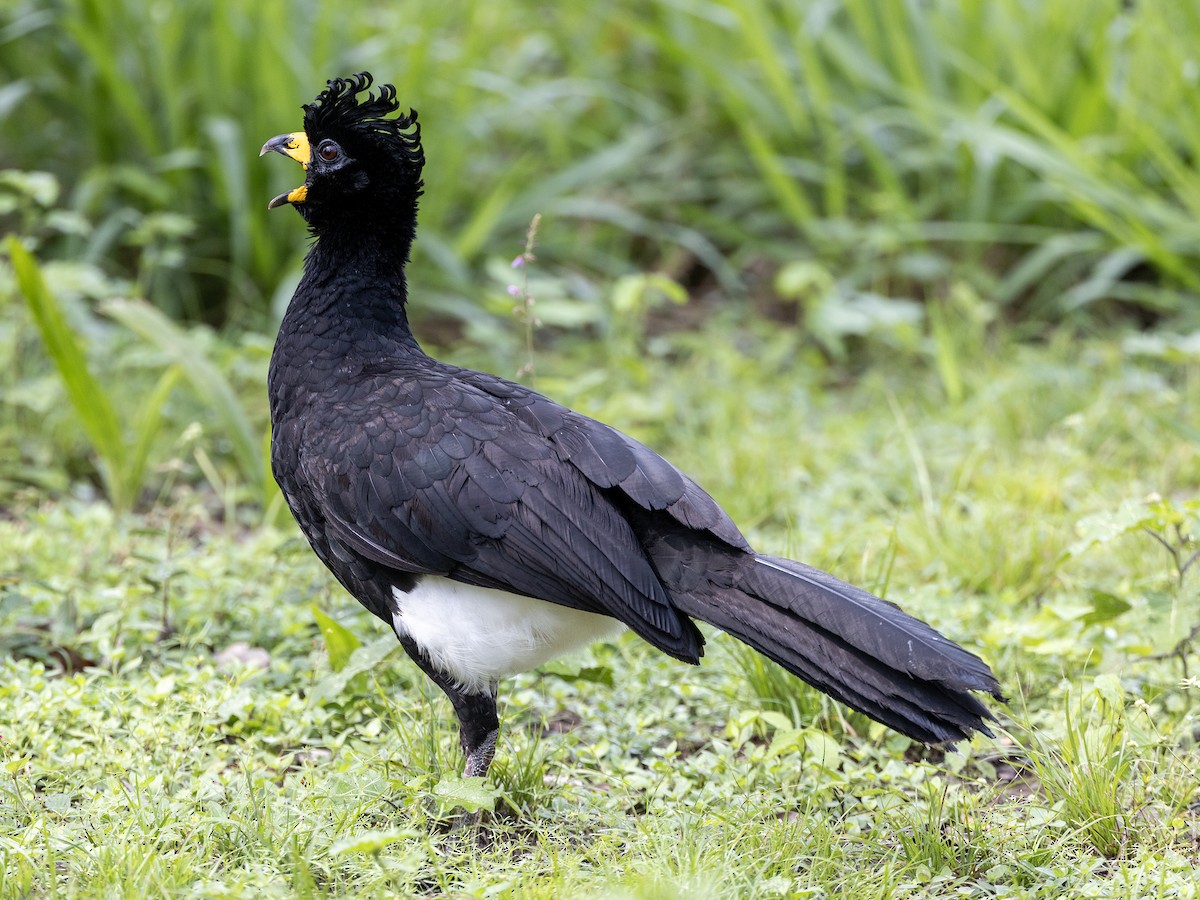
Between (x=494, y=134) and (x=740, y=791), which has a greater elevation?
(x=494, y=134)

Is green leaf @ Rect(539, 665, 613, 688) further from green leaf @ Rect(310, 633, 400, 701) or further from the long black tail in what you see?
the long black tail

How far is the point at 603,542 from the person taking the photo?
299 centimetres

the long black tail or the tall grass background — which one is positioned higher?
the tall grass background

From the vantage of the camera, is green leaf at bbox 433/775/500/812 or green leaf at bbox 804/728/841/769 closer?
green leaf at bbox 433/775/500/812

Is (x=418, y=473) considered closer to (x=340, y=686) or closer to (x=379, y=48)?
(x=340, y=686)

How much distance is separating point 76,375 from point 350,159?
5.55ft

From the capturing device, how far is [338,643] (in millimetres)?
3564

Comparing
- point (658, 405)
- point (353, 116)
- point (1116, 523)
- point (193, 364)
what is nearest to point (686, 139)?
point (658, 405)

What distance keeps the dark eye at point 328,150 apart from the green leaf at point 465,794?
1.64m

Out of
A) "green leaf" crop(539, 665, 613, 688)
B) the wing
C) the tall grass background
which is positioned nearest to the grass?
"green leaf" crop(539, 665, 613, 688)

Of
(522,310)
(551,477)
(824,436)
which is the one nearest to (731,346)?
(824,436)

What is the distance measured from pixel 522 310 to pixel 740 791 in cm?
156

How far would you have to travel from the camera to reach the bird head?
349 centimetres

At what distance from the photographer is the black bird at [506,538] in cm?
278
